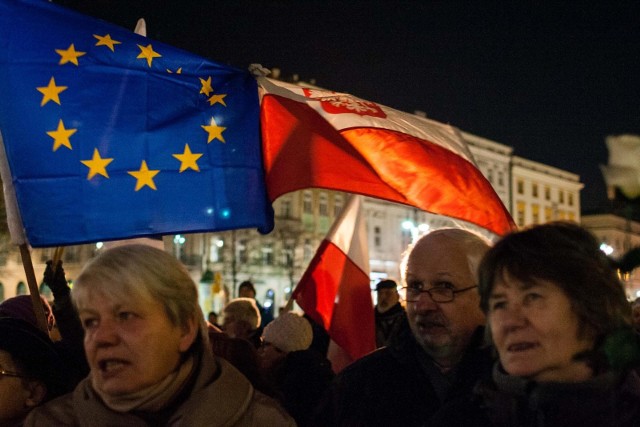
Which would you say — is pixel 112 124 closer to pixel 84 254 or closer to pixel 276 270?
pixel 84 254

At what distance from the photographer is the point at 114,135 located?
4539 millimetres

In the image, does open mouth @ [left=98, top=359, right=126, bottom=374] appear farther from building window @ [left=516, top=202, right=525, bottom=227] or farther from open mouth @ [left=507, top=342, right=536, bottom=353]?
building window @ [left=516, top=202, right=525, bottom=227]

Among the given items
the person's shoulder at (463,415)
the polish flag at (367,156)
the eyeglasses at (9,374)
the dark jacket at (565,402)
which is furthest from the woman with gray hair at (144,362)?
the polish flag at (367,156)

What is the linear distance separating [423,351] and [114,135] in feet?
7.23

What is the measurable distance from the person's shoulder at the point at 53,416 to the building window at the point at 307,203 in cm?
6324

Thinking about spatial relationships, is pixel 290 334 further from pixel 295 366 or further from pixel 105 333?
pixel 105 333

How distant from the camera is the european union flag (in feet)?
13.9

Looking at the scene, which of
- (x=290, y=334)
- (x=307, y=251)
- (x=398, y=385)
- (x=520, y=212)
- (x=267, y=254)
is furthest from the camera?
(x=520, y=212)

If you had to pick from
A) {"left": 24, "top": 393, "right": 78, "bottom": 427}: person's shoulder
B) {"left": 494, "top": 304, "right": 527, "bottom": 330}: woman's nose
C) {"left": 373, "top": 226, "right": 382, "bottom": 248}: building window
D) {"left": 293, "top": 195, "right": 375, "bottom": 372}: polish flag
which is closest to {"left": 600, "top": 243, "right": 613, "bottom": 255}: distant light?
{"left": 494, "top": 304, "right": 527, "bottom": 330}: woman's nose

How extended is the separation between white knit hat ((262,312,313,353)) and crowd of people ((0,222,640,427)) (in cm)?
197

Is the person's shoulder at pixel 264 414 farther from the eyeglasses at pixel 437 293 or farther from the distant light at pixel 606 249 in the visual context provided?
the distant light at pixel 606 249

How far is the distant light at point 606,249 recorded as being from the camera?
7.84 feet

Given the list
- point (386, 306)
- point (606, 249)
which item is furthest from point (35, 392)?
point (386, 306)

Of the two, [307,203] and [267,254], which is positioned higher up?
[307,203]
